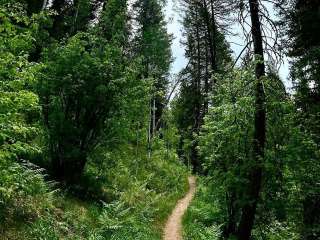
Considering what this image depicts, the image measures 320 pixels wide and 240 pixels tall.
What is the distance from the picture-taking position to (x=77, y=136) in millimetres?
16672

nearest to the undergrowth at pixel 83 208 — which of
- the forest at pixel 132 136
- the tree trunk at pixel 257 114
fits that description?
the forest at pixel 132 136

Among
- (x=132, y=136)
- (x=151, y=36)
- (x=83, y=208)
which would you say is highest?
(x=151, y=36)

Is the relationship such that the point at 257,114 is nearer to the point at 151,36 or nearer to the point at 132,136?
the point at 132,136

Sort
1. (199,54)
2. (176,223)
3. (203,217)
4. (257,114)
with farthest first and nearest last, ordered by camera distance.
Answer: (199,54)
(176,223)
(203,217)
(257,114)

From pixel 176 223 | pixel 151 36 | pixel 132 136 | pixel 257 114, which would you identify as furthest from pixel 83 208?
pixel 151 36

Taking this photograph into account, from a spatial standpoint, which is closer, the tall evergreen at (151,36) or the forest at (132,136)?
the forest at (132,136)

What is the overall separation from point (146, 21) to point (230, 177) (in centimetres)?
2231

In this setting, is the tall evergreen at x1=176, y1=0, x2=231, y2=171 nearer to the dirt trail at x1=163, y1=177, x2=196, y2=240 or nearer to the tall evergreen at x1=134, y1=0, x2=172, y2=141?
the tall evergreen at x1=134, y1=0, x2=172, y2=141

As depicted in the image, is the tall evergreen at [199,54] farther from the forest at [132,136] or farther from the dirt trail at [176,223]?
the forest at [132,136]

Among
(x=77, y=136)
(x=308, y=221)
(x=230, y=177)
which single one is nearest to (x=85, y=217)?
(x=77, y=136)

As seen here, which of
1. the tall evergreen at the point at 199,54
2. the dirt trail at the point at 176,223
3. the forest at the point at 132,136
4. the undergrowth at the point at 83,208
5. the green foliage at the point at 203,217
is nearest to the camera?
the undergrowth at the point at 83,208

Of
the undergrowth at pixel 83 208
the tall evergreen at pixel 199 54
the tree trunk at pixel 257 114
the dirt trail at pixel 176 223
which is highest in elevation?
the tall evergreen at pixel 199 54

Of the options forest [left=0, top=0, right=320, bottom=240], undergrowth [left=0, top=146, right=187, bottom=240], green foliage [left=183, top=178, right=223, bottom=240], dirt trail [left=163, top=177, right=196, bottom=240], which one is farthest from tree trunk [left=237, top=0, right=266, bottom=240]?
dirt trail [left=163, top=177, right=196, bottom=240]

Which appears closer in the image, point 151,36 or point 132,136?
point 132,136
